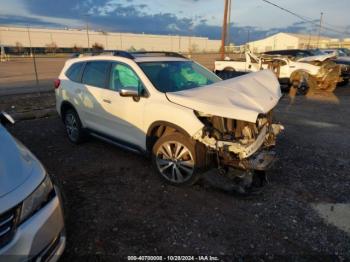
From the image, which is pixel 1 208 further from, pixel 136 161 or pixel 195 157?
pixel 136 161

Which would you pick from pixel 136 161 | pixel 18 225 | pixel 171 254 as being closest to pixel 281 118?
pixel 136 161

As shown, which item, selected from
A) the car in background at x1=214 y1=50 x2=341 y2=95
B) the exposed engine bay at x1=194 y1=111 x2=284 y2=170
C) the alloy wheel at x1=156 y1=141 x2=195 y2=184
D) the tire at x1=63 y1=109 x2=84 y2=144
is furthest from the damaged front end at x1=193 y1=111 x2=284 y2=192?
the car in background at x1=214 y1=50 x2=341 y2=95

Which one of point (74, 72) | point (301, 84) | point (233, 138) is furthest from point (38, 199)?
point (301, 84)

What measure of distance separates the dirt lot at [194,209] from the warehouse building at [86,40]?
219 ft

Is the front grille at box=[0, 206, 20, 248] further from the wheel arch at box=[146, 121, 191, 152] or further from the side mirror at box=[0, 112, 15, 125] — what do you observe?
the wheel arch at box=[146, 121, 191, 152]

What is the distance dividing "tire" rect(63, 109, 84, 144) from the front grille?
12.3 ft

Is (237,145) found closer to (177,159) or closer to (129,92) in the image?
(177,159)

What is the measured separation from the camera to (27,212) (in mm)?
2107

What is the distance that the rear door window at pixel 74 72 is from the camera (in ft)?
18.5

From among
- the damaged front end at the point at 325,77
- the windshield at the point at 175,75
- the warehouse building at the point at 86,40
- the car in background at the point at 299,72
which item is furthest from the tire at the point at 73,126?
the warehouse building at the point at 86,40

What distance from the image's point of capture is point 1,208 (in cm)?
196

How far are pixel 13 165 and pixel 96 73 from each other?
10.3 ft

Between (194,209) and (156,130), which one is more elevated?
(156,130)

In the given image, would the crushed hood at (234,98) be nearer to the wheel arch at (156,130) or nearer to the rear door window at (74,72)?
the wheel arch at (156,130)
